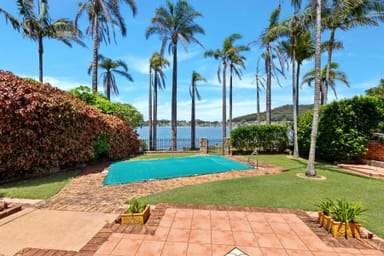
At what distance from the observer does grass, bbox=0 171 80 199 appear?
5.05 m

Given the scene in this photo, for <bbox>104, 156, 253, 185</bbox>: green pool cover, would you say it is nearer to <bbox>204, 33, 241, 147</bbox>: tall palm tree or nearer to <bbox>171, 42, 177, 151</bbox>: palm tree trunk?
<bbox>171, 42, 177, 151</bbox>: palm tree trunk

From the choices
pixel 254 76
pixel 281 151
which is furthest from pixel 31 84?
pixel 254 76

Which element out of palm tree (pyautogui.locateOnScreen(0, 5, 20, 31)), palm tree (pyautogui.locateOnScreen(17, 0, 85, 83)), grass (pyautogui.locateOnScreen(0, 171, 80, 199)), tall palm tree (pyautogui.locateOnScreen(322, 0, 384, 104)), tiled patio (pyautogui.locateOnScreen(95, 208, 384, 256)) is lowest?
grass (pyautogui.locateOnScreen(0, 171, 80, 199))

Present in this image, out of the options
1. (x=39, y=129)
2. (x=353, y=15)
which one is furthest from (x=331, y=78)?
(x=39, y=129)

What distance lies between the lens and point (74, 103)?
824 cm

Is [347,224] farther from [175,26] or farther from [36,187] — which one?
[175,26]

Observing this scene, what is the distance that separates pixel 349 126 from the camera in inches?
374

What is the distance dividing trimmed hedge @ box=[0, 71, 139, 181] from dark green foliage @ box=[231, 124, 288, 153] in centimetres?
897

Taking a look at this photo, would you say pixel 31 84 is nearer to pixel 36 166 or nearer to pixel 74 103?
pixel 74 103

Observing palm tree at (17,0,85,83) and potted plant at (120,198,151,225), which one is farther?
palm tree at (17,0,85,83)

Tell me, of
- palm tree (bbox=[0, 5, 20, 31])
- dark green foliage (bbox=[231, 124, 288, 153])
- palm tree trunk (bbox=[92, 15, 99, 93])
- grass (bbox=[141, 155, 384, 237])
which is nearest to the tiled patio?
grass (bbox=[141, 155, 384, 237])

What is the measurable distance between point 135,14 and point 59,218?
13779mm

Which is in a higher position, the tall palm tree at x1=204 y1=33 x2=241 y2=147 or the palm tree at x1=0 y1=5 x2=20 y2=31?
the tall palm tree at x1=204 y1=33 x2=241 y2=147

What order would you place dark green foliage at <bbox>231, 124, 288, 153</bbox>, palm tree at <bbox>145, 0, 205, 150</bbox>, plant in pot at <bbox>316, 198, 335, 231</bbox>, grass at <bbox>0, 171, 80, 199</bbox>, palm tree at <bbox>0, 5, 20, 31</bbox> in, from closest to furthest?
plant in pot at <bbox>316, 198, 335, 231</bbox> → grass at <bbox>0, 171, 80, 199</bbox> → palm tree at <bbox>0, 5, 20, 31</bbox> → dark green foliage at <bbox>231, 124, 288, 153</bbox> → palm tree at <bbox>145, 0, 205, 150</bbox>
